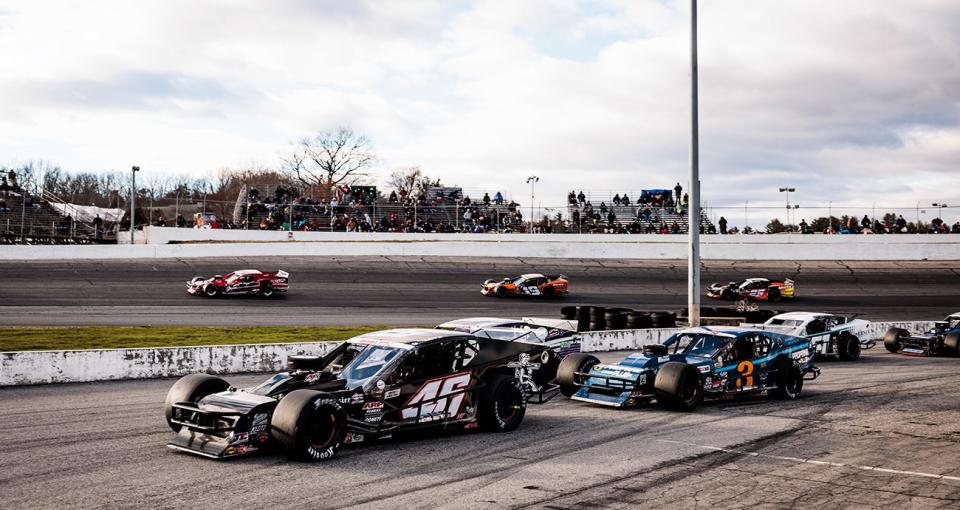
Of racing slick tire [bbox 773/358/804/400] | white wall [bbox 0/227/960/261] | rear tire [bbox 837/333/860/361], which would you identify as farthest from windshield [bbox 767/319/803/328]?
white wall [bbox 0/227/960/261]

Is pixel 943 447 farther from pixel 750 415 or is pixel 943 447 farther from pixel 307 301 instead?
pixel 307 301

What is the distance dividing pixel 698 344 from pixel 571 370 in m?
2.22

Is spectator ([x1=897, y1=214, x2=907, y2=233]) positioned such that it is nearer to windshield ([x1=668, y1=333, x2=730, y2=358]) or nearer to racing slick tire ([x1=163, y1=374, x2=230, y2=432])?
windshield ([x1=668, y1=333, x2=730, y2=358])

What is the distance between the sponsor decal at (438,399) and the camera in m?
10.8

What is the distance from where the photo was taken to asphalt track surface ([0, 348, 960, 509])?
8203 millimetres

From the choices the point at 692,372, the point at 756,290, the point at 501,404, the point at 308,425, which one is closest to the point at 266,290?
the point at 756,290

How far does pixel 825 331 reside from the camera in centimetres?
2191

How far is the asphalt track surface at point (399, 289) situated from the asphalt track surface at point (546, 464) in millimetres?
15712

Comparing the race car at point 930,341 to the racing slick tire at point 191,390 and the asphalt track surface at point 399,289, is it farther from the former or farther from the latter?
the racing slick tire at point 191,390

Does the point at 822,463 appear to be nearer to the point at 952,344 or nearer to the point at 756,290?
the point at 952,344

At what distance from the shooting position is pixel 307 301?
34.2 metres

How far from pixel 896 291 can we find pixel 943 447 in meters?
31.2

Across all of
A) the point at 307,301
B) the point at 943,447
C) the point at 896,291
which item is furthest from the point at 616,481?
the point at 896,291

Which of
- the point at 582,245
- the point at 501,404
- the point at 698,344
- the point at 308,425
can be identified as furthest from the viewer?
the point at 582,245
